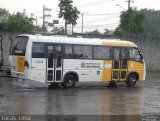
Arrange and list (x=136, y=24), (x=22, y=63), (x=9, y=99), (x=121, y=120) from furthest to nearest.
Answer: (x=136, y=24), (x=22, y=63), (x=9, y=99), (x=121, y=120)

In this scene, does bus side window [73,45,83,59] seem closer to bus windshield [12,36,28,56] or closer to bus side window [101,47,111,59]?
bus side window [101,47,111,59]

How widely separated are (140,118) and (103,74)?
1193cm

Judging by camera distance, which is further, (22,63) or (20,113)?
(22,63)

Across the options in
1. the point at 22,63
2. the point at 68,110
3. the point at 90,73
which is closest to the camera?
the point at 68,110

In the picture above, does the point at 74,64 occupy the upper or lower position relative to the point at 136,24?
lower

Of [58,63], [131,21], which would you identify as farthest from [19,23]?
[58,63]

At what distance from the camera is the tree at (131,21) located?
52156mm

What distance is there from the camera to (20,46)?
23766mm

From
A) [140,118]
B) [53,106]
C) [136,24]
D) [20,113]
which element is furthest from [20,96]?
[136,24]

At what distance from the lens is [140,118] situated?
552 inches

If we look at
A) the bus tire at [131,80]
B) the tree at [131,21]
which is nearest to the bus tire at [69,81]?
the bus tire at [131,80]

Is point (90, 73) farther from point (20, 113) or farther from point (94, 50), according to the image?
point (20, 113)

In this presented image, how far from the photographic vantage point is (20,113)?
13969 mm

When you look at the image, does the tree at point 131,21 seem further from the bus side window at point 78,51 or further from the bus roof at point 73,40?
the bus side window at point 78,51
